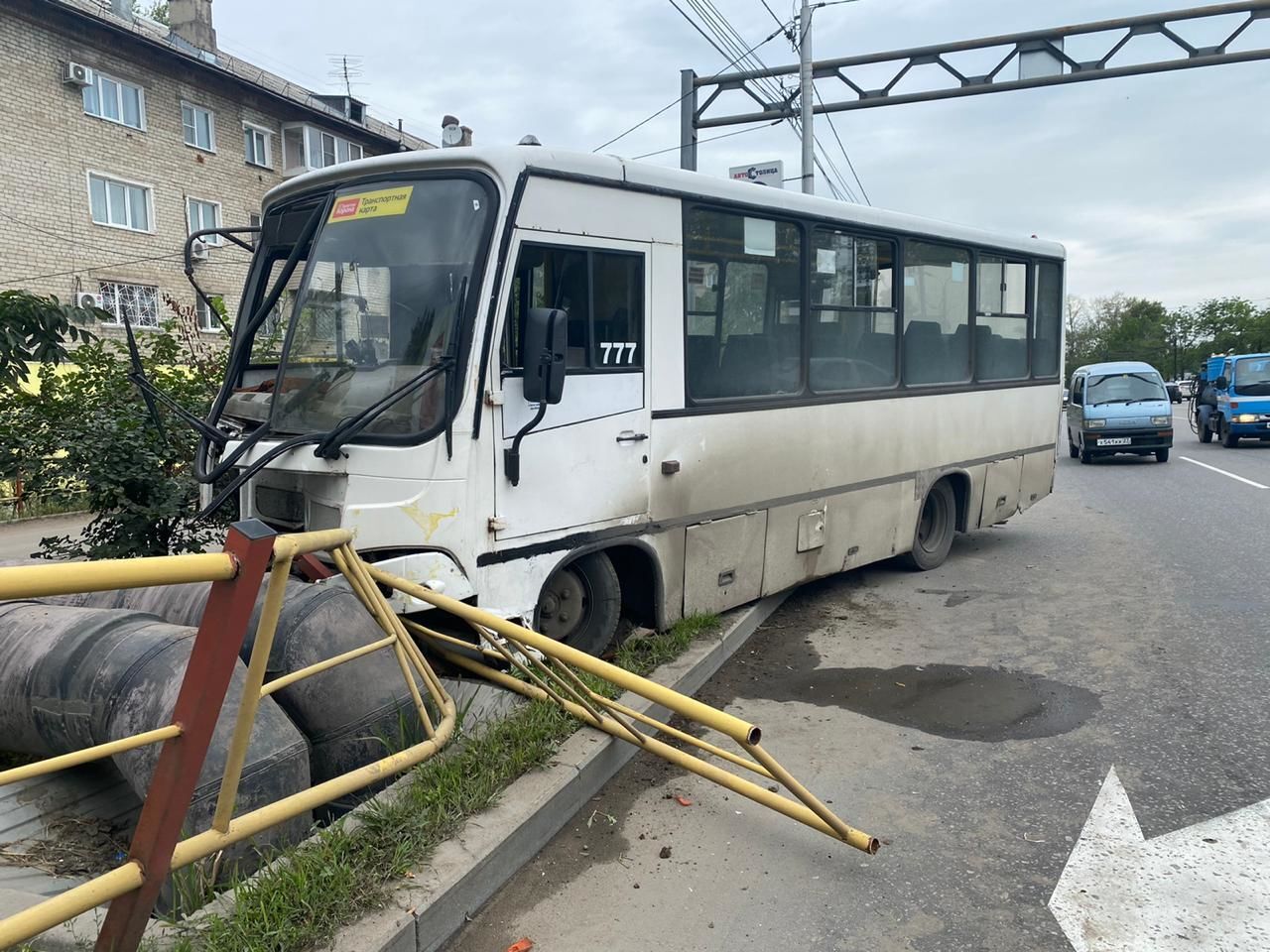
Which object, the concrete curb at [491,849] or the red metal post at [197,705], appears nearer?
the red metal post at [197,705]

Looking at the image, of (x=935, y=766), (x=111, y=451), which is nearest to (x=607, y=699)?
(x=935, y=766)

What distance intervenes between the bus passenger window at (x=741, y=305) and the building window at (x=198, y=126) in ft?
82.8

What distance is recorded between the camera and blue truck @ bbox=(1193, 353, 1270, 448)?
22312mm

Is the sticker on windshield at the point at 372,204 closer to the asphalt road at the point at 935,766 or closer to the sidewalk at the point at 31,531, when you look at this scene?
the asphalt road at the point at 935,766

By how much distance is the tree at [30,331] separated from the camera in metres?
6.01

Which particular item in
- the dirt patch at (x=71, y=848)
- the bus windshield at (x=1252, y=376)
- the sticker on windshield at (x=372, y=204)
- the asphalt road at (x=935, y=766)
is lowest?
the asphalt road at (x=935, y=766)

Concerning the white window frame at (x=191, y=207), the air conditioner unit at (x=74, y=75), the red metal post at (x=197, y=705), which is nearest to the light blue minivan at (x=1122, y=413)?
the red metal post at (x=197, y=705)

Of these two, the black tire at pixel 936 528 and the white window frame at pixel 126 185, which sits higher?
the white window frame at pixel 126 185

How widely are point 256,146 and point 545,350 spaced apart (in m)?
28.7

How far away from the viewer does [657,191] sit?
5.67 m

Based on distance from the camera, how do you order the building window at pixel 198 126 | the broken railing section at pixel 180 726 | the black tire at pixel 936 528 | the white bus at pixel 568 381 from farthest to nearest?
the building window at pixel 198 126 < the black tire at pixel 936 528 < the white bus at pixel 568 381 < the broken railing section at pixel 180 726

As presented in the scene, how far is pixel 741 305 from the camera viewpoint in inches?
253

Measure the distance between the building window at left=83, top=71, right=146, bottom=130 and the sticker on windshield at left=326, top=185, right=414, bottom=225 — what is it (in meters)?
23.2

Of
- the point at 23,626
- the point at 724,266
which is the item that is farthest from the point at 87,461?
the point at 724,266
